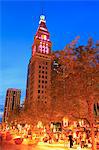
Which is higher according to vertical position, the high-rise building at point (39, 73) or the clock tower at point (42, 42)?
the clock tower at point (42, 42)

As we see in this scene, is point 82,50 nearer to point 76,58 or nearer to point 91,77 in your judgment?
point 76,58

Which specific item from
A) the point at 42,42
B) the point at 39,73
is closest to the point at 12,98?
the point at 42,42

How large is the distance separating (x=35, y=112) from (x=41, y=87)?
172 feet

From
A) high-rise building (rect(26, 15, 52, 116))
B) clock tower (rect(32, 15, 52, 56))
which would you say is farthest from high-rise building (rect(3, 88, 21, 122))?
high-rise building (rect(26, 15, 52, 116))

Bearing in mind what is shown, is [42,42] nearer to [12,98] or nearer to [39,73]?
[39,73]

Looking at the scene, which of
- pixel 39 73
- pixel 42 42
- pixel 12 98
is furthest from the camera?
pixel 12 98

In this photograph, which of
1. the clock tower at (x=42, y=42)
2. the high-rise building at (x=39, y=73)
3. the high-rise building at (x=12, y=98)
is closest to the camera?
the high-rise building at (x=39, y=73)

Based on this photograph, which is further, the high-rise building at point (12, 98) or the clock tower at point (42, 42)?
the high-rise building at point (12, 98)

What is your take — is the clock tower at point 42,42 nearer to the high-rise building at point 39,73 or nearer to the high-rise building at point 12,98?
the high-rise building at point 39,73

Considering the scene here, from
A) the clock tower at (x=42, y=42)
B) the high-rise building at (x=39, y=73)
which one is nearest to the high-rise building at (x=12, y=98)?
the clock tower at (x=42, y=42)

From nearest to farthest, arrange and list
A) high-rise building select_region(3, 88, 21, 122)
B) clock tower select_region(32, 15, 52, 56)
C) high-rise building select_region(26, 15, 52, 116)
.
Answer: high-rise building select_region(26, 15, 52, 116)
clock tower select_region(32, 15, 52, 56)
high-rise building select_region(3, 88, 21, 122)

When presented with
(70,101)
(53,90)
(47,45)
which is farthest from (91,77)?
(47,45)

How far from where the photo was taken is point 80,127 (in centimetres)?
3106

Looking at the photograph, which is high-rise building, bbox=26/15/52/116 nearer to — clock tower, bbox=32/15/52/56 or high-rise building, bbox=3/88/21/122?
clock tower, bbox=32/15/52/56
